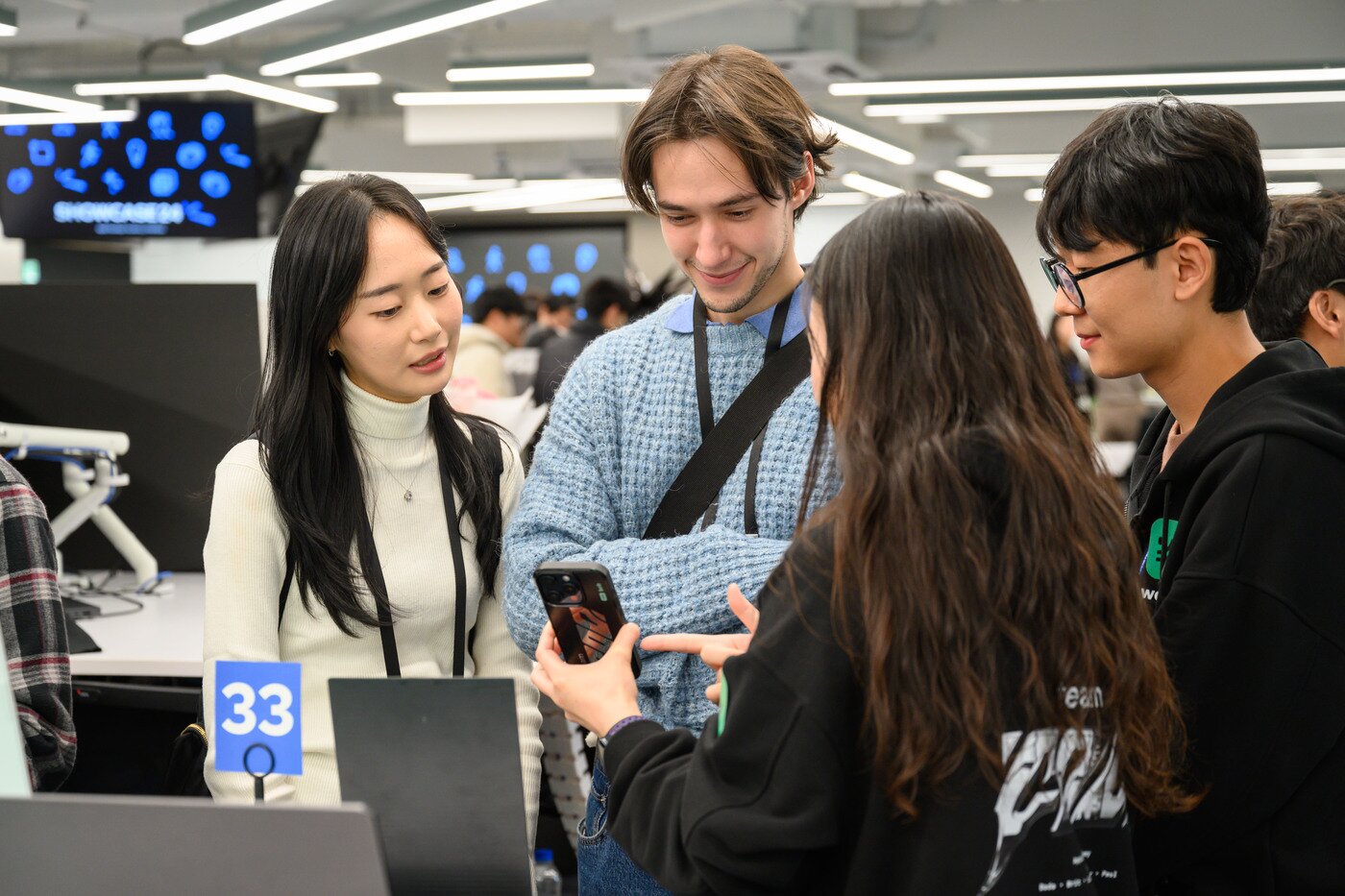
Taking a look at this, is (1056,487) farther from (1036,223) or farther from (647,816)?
(1036,223)

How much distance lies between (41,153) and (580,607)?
18.0 feet

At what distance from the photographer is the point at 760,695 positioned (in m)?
1.07

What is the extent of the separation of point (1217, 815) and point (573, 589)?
0.70 metres

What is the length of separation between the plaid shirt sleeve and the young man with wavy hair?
63 centimetres

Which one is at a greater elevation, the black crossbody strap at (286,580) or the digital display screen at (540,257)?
the digital display screen at (540,257)

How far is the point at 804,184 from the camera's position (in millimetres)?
1603

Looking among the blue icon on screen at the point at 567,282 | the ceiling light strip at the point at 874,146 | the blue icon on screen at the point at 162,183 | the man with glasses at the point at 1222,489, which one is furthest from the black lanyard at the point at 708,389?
the blue icon on screen at the point at 567,282

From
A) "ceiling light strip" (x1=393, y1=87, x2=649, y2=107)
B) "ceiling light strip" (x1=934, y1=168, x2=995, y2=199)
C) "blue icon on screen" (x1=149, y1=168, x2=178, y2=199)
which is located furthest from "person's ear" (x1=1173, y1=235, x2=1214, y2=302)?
"ceiling light strip" (x1=934, y1=168, x2=995, y2=199)

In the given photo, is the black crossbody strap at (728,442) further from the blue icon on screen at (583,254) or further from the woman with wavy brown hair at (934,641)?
the blue icon on screen at (583,254)

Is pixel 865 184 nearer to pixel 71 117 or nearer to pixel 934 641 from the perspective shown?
pixel 71 117

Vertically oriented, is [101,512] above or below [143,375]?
below

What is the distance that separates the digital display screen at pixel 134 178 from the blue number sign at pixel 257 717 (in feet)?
15.9

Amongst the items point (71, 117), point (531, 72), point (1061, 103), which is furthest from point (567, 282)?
point (71, 117)

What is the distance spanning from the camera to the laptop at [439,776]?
1175mm
